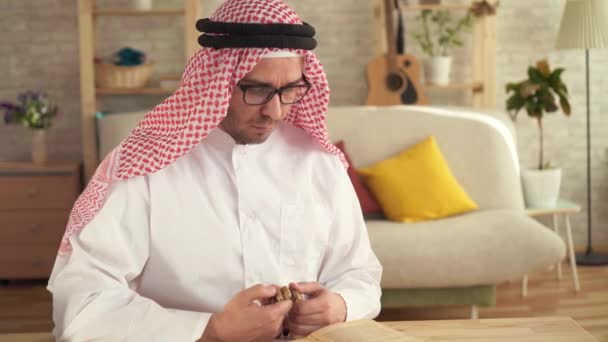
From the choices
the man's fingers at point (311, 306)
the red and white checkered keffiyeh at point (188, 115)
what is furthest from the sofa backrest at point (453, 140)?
the man's fingers at point (311, 306)

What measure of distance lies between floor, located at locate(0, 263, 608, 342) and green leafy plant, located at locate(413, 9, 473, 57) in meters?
1.49

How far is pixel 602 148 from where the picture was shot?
5.14 m

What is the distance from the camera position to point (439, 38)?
195 inches

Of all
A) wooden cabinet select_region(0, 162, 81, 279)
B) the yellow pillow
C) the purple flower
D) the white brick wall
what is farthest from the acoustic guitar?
the purple flower

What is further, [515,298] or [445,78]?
[445,78]

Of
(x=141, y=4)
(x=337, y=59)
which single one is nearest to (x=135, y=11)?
(x=141, y=4)

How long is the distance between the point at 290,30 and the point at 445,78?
3378 millimetres

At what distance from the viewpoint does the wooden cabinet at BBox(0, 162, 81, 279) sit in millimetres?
4508

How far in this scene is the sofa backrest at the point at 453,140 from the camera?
4.09m

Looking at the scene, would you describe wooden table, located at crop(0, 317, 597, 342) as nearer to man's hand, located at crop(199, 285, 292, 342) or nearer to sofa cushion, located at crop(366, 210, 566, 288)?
man's hand, located at crop(199, 285, 292, 342)

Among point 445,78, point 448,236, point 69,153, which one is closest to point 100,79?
point 69,153

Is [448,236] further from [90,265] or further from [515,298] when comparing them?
[90,265]

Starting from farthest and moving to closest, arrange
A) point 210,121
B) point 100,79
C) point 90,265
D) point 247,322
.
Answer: point 100,79
point 210,121
point 90,265
point 247,322

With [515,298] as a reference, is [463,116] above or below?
above
